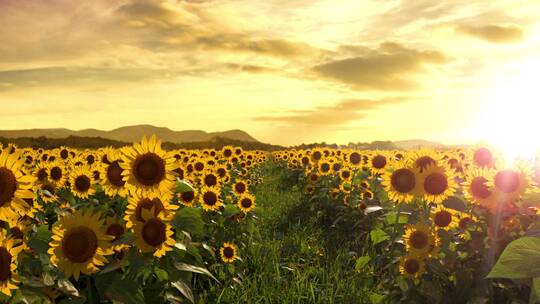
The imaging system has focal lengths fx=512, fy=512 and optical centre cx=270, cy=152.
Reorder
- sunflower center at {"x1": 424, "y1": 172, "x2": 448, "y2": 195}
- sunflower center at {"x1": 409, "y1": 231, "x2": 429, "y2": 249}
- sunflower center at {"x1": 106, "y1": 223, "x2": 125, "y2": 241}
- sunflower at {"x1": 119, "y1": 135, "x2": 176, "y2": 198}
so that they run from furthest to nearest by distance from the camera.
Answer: sunflower center at {"x1": 424, "y1": 172, "x2": 448, "y2": 195}
sunflower center at {"x1": 409, "y1": 231, "x2": 429, "y2": 249}
sunflower at {"x1": 119, "y1": 135, "x2": 176, "y2": 198}
sunflower center at {"x1": 106, "y1": 223, "x2": 125, "y2": 241}

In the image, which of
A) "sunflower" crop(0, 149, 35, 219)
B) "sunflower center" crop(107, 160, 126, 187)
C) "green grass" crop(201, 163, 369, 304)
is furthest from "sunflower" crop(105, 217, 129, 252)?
"green grass" crop(201, 163, 369, 304)

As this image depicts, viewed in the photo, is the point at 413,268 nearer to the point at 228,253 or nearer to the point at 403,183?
the point at 403,183

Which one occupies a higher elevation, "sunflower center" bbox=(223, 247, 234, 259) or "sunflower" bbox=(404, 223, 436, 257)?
"sunflower" bbox=(404, 223, 436, 257)

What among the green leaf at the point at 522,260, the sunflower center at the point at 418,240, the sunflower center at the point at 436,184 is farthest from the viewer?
the sunflower center at the point at 436,184

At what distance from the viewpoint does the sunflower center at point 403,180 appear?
5320 millimetres

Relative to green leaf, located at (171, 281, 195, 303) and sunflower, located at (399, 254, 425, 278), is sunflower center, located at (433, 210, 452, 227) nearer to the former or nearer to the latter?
sunflower, located at (399, 254, 425, 278)

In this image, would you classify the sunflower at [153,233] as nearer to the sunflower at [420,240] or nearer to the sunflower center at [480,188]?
the sunflower at [420,240]

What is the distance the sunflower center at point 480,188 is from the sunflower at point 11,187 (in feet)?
13.0

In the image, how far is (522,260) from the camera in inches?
61.9

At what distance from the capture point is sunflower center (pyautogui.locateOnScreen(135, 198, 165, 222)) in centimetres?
396

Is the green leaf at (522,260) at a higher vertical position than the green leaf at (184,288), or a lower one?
higher

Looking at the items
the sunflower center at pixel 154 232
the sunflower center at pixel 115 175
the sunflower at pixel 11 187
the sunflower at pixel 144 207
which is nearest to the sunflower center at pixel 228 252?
the sunflower center at pixel 115 175

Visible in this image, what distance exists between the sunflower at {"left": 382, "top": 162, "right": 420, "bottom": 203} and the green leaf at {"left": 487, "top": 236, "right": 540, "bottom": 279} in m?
3.74

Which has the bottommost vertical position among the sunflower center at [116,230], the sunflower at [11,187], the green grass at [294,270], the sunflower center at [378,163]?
the green grass at [294,270]
